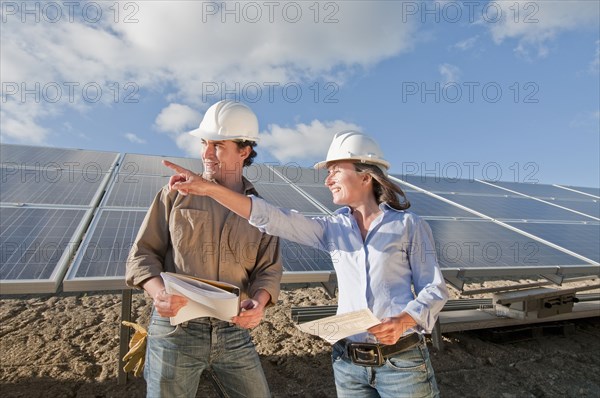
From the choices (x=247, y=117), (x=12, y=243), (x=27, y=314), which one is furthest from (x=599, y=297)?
(x=27, y=314)

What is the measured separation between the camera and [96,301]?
30.1ft

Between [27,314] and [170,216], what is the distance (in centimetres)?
803

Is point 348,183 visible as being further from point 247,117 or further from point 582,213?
point 582,213

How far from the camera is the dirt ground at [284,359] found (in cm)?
530

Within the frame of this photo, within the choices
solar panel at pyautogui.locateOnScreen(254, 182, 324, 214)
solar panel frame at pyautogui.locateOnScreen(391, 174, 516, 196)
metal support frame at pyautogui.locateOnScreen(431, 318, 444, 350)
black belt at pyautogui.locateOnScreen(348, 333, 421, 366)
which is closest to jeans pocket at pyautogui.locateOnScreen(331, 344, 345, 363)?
black belt at pyautogui.locateOnScreen(348, 333, 421, 366)

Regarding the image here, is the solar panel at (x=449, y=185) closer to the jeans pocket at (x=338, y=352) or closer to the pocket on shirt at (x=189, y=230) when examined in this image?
the jeans pocket at (x=338, y=352)

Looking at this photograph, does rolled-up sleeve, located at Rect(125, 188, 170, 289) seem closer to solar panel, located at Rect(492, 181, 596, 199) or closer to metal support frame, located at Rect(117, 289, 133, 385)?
metal support frame, located at Rect(117, 289, 133, 385)

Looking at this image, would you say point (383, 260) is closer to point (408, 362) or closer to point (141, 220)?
point (408, 362)

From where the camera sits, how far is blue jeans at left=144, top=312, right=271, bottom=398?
7.00ft

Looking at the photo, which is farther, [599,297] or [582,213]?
[582,213]

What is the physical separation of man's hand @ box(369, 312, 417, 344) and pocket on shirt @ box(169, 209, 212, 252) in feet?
3.46

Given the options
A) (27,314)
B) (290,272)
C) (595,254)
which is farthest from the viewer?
(27,314)

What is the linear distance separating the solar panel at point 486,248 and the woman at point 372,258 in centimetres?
275

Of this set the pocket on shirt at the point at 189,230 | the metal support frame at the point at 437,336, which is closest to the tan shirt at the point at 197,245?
the pocket on shirt at the point at 189,230
